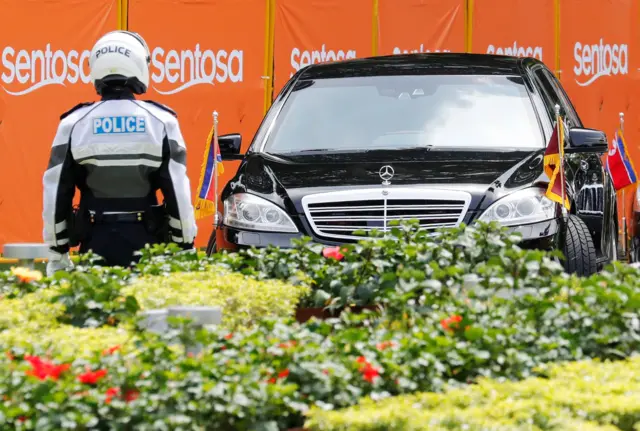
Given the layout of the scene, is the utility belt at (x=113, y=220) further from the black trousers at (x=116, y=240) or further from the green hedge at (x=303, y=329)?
the green hedge at (x=303, y=329)

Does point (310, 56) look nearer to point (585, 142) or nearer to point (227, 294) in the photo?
point (585, 142)

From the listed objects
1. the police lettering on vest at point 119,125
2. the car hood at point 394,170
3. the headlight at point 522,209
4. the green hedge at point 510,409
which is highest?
the police lettering on vest at point 119,125

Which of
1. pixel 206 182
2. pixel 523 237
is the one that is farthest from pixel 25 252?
pixel 206 182

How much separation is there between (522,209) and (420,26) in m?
9.05

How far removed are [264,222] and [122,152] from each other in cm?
150

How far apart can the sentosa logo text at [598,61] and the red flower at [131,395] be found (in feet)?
49.5

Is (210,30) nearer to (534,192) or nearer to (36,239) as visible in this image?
(36,239)

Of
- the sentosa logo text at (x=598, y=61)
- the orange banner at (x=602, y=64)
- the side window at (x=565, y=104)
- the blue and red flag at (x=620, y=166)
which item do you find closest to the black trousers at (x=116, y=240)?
the side window at (x=565, y=104)

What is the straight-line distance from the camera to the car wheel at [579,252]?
30.0 feet

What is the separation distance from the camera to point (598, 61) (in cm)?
1920

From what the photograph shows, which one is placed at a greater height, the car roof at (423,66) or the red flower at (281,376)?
the car roof at (423,66)

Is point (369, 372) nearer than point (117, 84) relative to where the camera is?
Yes

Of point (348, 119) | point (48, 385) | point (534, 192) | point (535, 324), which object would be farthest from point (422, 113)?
point (48, 385)

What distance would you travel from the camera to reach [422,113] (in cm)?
991
